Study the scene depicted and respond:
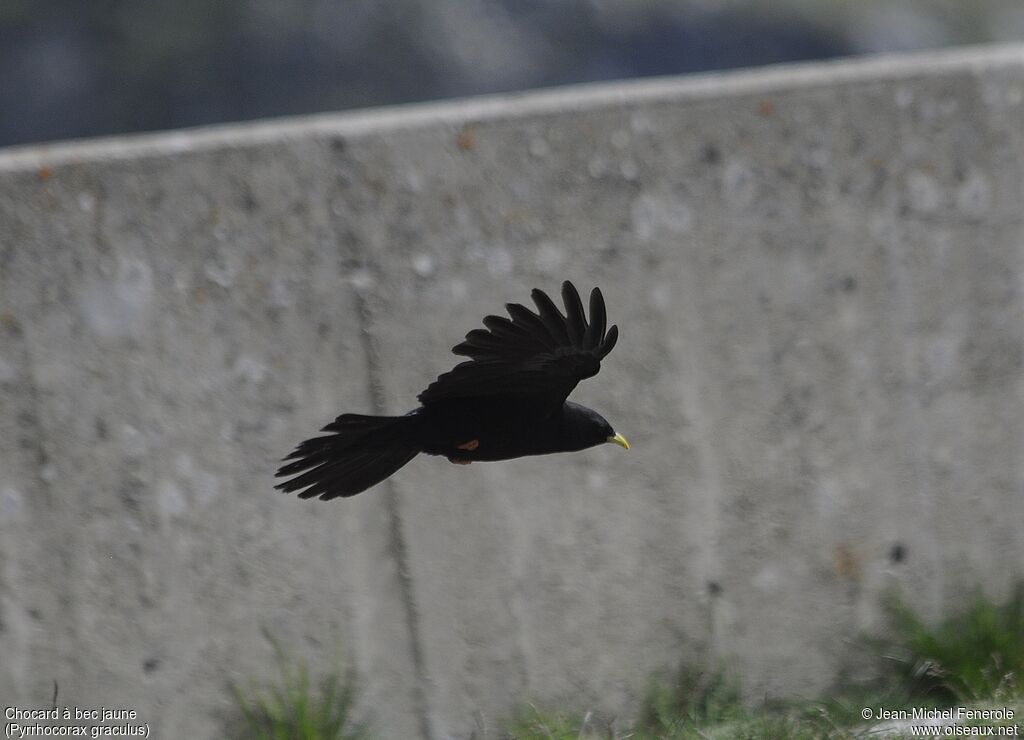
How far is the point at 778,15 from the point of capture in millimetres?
8703

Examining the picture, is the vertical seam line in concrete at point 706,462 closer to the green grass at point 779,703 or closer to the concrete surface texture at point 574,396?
the concrete surface texture at point 574,396

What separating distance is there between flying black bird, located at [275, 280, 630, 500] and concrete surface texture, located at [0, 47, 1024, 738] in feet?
5.03

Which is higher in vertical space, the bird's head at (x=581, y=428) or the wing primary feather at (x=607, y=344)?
the wing primary feather at (x=607, y=344)

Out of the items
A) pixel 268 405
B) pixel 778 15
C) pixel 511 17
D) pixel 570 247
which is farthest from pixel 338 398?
pixel 778 15

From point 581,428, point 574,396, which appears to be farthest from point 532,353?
point 574,396

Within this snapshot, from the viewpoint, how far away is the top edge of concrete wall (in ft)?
12.7

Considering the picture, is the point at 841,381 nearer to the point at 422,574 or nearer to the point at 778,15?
the point at 422,574

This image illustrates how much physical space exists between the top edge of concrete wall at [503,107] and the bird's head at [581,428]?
6.03 ft

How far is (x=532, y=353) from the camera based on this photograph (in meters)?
2.26

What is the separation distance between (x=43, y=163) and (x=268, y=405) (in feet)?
3.22

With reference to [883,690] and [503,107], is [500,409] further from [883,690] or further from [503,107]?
[883,690]

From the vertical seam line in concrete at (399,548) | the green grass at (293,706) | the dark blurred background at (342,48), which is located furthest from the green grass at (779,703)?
the dark blurred background at (342,48)

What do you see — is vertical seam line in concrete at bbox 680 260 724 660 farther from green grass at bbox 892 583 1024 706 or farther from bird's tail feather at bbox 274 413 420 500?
bird's tail feather at bbox 274 413 420 500

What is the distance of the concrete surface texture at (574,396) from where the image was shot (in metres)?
3.89
